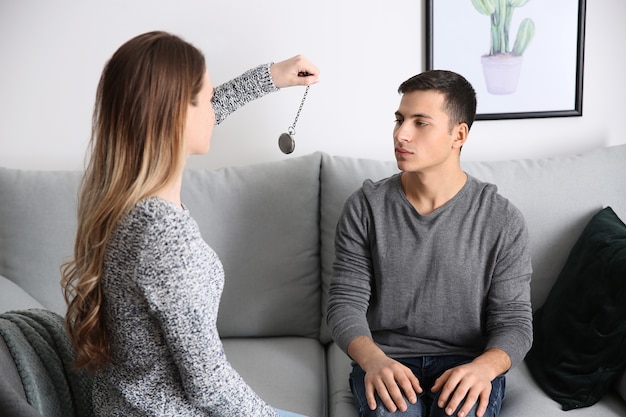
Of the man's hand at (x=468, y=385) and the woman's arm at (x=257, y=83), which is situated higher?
the woman's arm at (x=257, y=83)

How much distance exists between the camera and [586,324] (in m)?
1.75

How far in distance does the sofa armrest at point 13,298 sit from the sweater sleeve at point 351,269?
0.82 m

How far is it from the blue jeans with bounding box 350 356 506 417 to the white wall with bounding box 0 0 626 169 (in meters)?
→ 0.86

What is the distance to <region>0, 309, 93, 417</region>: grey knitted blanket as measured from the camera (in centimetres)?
126

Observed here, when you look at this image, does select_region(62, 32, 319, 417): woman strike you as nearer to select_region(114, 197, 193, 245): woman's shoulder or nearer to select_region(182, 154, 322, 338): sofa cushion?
select_region(114, 197, 193, 245): woman's shoulder

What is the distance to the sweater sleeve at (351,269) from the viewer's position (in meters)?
1.79

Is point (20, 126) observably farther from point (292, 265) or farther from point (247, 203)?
point (292, 265)

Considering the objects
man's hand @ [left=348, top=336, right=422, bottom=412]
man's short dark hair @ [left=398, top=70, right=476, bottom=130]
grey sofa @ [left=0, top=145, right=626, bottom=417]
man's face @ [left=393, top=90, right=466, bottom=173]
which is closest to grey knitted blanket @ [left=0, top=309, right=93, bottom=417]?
man's hand @ [left=348, top=336, right=422, bottom=412]

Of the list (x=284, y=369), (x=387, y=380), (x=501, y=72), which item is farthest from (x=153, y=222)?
(x=501, y=72)

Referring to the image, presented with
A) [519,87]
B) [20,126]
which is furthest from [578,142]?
[20,126]

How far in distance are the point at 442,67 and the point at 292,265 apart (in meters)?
0.82

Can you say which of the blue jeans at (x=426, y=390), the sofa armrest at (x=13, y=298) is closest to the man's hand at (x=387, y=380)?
the blue jeans at (x=426, y=390)

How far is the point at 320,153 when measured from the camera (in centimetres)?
221

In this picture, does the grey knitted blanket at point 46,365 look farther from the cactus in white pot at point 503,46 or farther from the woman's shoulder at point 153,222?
the cactus in white pot at point 503,46
